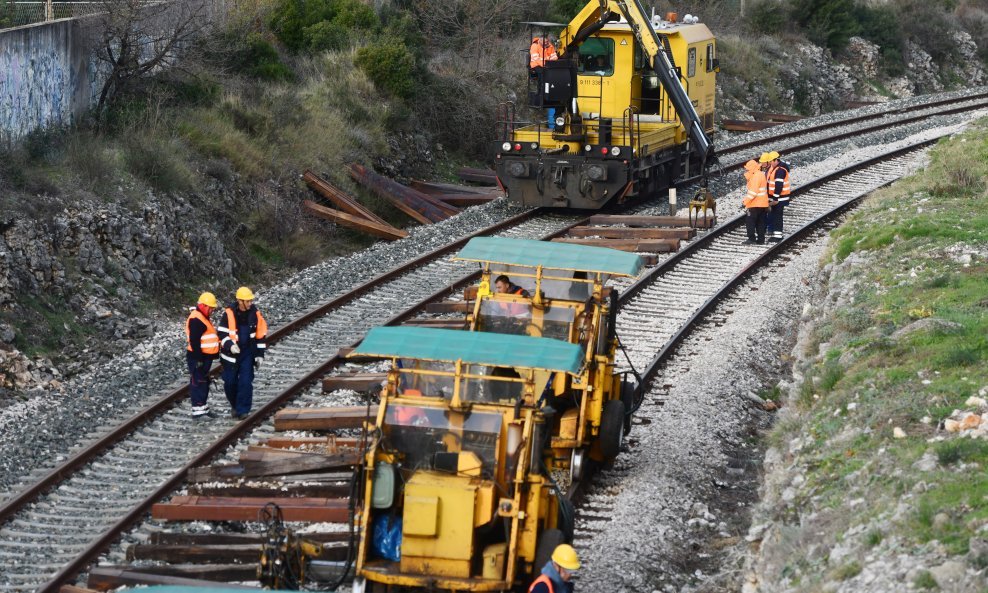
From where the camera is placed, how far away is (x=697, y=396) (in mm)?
13164

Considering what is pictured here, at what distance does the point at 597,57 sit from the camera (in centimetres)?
2295

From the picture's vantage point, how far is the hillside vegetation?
734 cm

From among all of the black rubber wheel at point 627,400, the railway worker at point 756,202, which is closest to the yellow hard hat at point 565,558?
the black rubber wheel at point 627,400

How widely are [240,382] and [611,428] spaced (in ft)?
12.0

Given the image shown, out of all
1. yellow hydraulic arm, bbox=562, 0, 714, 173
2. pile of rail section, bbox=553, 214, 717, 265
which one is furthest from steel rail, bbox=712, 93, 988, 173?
pile of rail section, bbox=553, 214, 717, 265

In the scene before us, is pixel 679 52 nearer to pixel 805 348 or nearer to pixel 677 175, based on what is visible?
pixel 677 175

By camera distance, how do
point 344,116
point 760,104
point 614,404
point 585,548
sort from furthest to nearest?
point 760,104
point 344,116
point 614,404
point 585,548

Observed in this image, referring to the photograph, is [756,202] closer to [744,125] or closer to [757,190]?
[757,190]

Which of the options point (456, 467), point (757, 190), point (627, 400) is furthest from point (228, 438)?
point (757, 190)

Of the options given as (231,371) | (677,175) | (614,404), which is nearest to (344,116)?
(677,175)

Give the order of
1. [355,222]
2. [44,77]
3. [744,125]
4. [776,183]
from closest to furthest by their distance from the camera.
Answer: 1. [776,183]
2. [44,77]
3. [355,222]
4. [744,125]

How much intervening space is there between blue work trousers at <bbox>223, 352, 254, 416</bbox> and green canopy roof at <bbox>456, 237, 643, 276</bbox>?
92.4 inches

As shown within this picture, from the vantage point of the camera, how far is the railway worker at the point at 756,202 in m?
19.4

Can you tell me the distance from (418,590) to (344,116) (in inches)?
755
